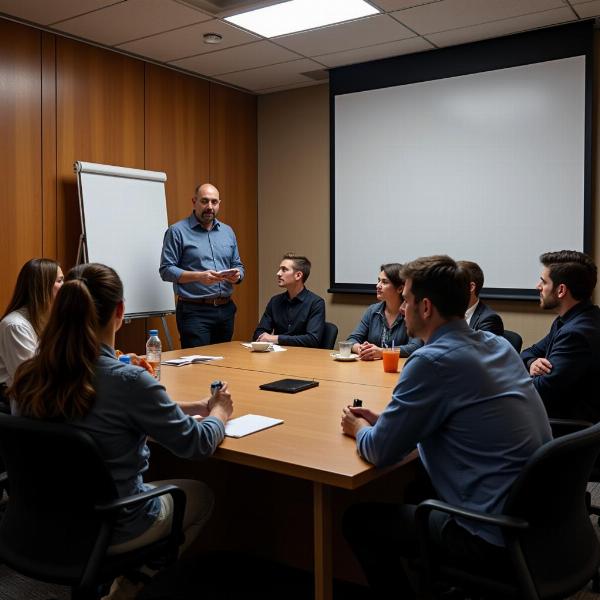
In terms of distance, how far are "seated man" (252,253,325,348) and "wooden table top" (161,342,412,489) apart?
9.4 inches

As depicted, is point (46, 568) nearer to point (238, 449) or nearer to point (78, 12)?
point (238, 449)

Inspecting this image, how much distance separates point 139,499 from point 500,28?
13.8ft

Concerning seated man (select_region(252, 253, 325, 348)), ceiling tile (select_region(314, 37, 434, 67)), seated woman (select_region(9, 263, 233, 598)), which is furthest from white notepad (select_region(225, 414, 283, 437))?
ceiling tile (select_region(314, 37, 434, 67))

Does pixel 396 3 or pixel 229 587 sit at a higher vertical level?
pixel 396 3

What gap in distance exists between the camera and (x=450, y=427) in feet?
5.69

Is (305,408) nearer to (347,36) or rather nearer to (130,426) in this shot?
(130,426)

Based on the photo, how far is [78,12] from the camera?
4.16 m

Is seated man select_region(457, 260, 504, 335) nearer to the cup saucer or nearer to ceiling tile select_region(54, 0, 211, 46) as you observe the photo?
the cup saucer

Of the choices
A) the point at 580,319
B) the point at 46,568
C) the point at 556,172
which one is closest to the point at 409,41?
the point at 556,172

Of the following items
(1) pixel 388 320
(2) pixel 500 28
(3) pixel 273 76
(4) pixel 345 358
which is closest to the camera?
(4) pixel 345 358

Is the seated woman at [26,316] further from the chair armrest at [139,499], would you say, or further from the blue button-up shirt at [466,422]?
the blue button-up shirt at [466,422]

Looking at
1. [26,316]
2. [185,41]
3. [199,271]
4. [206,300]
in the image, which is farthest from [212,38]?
[26,316]

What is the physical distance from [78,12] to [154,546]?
11.7 feet

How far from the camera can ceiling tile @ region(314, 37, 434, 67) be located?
16.1 feet
